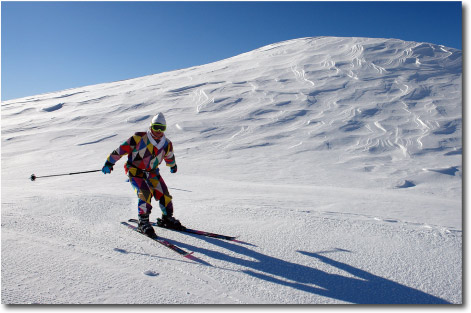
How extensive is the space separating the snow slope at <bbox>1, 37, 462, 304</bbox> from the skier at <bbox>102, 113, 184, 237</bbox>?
37cm

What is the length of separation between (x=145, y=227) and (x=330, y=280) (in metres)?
2.27

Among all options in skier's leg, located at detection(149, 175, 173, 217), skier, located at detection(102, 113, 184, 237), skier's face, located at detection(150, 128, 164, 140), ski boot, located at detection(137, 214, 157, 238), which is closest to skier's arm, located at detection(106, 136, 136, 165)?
skier, located at detection(102, 113, 184, 237)

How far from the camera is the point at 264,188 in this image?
7273mm

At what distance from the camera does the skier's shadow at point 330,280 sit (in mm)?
2683

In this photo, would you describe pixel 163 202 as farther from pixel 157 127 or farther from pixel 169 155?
pixel 157 127

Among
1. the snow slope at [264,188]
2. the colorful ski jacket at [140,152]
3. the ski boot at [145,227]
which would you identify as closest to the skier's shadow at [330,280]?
the snow slope at [264,188]

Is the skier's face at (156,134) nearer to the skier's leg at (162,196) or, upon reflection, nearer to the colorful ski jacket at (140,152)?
the colorful ski jacket at (140,152)

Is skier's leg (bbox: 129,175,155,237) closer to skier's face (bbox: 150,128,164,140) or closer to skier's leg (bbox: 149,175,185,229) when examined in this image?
skier's leg (bbox: 149,175,185,229)

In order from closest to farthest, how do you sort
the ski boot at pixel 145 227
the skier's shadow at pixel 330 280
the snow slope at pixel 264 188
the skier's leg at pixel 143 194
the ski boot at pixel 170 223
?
the skier's shadow at pixel 330 280, the snow slope at pixel 264 188, the ski boot at pixel 145 227, the skier's leg at pixel 143 194, the ski boot at pixel 170 223

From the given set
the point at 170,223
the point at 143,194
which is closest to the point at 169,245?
the point at 170,223

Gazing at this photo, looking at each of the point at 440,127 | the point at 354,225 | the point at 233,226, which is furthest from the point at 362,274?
the point at 440,127

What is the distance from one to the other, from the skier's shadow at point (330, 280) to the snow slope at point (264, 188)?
2cm

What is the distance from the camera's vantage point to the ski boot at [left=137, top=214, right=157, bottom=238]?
156 inches

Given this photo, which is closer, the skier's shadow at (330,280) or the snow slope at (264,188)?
the skier's shadow at (330,280)
